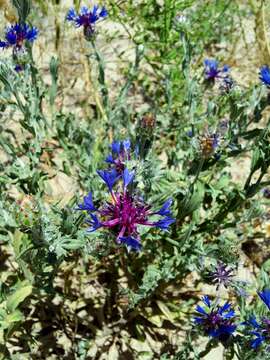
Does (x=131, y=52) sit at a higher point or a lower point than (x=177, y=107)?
higher

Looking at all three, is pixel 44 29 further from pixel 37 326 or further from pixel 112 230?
pixel 112 230

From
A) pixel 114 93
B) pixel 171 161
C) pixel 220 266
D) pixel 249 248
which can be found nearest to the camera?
pixel 220 266

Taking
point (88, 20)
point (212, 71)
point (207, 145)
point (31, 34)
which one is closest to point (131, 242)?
point (207, 145)

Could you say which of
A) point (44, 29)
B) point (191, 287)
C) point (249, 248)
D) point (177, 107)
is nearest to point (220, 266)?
point (191, 287)

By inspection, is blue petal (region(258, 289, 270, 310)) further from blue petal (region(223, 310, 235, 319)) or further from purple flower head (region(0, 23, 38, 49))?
purple flower head (region(0, 23, 38, 49))

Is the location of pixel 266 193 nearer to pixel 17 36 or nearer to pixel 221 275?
pixel 221 275

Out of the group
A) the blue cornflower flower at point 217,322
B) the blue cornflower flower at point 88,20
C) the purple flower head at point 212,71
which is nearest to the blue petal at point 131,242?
the blue cornflower flower at point 217,322

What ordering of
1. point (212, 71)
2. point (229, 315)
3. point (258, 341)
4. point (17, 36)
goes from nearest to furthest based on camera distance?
point (258, 341) → point (229, 315) → point (17, 36) → point (212, 71)

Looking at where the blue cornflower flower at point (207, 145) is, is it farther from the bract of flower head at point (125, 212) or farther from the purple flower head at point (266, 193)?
the purple flower head at point (266, 193)
